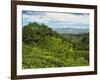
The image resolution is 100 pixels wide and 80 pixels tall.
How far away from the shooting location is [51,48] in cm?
183

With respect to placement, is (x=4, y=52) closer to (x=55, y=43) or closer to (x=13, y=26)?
(x=13, y=26)

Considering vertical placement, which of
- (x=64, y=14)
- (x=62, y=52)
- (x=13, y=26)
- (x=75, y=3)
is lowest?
(x=62, y=52)

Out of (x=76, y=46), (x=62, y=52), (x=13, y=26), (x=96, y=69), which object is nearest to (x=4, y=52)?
(x=13, y=26)

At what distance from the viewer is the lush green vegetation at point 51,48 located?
1.77 meters

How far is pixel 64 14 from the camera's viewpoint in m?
1.87

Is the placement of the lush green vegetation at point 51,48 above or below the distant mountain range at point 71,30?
below

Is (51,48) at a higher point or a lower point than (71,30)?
lower

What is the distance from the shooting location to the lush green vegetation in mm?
1766

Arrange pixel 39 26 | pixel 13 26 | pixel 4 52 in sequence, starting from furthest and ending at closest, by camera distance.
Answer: pixel 39 26 → pixel 13 26 → pixel 4 52

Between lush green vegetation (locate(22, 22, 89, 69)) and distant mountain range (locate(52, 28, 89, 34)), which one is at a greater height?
distant mountain range (locate(52, 28, 89, 34))

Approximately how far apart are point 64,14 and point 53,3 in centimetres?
16

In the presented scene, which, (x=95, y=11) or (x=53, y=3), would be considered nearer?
(x=53, y=3)

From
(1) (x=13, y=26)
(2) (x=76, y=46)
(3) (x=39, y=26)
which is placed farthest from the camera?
(2) (x=76, y=46)

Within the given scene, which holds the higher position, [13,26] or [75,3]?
[75,3]
